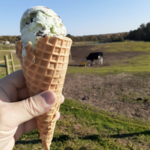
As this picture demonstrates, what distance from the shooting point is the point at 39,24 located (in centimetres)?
149

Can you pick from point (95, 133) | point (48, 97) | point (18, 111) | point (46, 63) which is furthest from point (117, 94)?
point (18, 111)

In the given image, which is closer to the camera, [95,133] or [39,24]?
[39,24]

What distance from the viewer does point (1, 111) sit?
1.34 meters

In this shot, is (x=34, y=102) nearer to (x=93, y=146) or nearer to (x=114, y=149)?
(x=93, y=146)

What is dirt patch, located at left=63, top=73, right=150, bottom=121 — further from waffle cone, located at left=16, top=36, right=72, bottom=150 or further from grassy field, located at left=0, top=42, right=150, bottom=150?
waffle cone, located at left=16, top=36, right=72, bottom=150

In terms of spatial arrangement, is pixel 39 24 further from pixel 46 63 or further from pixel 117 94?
pixel 117 94

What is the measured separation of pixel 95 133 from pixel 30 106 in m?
2.16

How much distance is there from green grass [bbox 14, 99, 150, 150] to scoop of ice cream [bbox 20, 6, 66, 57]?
217 centimetres

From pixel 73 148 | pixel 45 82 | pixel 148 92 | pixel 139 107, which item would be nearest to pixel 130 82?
pixel 148 92

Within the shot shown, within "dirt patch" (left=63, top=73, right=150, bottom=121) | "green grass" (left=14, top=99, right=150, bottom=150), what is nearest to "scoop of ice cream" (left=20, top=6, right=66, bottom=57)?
"green grass" (left=14, top=99, right=150, bottom=150)

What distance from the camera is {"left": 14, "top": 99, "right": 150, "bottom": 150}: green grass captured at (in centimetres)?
275

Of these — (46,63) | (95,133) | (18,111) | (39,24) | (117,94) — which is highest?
(39,24)

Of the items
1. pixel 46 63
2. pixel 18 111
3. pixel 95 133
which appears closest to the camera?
pixel 18 111

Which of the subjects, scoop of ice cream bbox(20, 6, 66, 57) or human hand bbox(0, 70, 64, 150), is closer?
human hand bbox(0, 70, 64, 150)
